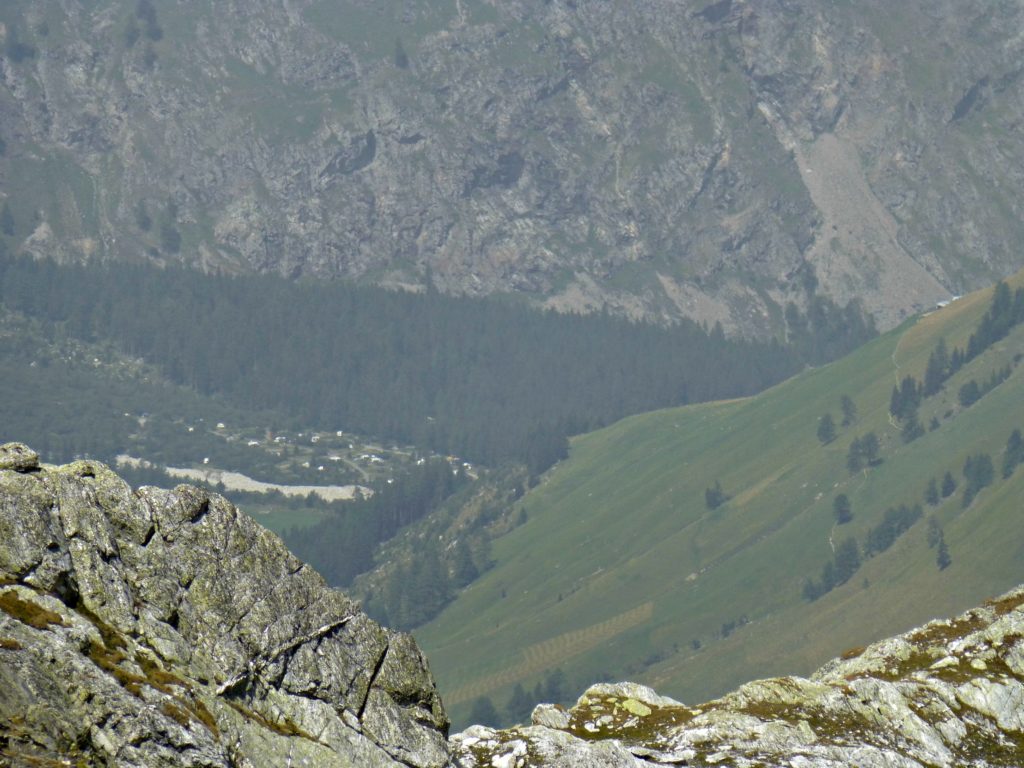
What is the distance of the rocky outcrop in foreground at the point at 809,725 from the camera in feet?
222

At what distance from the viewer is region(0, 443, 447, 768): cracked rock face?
4972 centimetres

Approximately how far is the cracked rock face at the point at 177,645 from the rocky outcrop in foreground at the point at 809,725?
6.14m


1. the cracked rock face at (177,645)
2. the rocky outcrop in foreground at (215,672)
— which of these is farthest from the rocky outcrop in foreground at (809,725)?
the cracked rock face at (177,645)

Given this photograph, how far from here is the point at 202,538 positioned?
59.8 meters

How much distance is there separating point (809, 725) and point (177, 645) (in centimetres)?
3151

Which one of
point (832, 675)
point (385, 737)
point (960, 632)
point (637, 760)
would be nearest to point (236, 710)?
point (385, 737)

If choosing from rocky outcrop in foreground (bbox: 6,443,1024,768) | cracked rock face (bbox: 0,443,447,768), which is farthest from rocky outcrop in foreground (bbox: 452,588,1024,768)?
cracked rock face (bbox: 0,443,447,768)

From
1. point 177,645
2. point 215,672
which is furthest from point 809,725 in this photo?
point 177,645

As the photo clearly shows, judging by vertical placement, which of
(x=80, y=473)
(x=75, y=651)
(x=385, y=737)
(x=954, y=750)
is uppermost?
(x=80, y=473)

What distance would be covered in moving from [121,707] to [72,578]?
6.40 m

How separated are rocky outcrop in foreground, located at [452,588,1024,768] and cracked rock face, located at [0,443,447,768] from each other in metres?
6.14

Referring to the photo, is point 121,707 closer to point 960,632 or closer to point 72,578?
point 72,578

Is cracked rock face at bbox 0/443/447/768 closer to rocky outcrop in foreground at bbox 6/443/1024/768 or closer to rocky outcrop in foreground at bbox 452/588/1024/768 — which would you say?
rocky outcrop in foreground at bbox 6/443/1024/768

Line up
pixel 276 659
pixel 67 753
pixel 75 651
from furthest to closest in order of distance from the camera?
1. pixel 276 659
2. pixel 75 651
3. pixel 67 753
